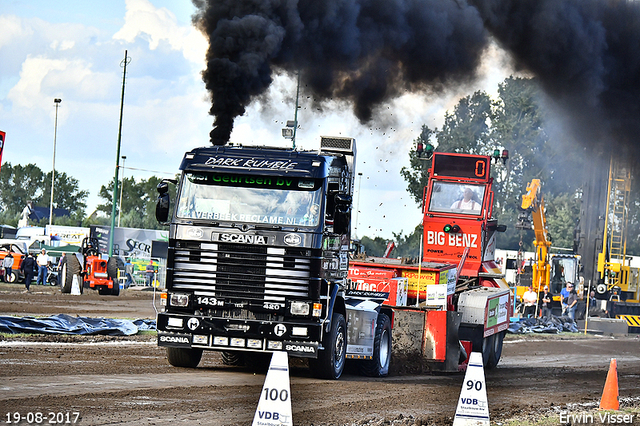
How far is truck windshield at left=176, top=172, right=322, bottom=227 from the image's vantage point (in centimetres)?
1289

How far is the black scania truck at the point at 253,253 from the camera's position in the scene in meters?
12.7

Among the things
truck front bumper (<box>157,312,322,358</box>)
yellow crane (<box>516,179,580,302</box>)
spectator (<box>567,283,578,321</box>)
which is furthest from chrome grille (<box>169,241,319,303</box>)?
spectator (<box>567,283,578,321</box>)

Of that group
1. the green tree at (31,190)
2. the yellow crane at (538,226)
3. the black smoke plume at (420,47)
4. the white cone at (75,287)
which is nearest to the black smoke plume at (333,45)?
the black smoke plume at (420,47)

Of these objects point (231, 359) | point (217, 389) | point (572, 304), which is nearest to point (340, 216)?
point (217, 389)

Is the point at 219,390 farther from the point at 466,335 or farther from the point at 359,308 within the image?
the point at 466,335

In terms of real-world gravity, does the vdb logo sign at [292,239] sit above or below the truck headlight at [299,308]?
above

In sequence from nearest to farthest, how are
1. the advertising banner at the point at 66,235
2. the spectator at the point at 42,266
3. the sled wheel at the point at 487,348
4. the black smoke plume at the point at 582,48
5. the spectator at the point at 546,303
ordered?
the sled wheel at the point at 487,348 → the black smoke plume at the point at 582,48 → the spectator at the point at 546,303 → the spectator at the point at 42,266 → the advertising banner at the point at 66,235

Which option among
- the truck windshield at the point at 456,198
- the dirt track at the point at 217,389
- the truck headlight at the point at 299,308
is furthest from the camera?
the truck windshield at the point at 456,198

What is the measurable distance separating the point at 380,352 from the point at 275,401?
8.23 metres

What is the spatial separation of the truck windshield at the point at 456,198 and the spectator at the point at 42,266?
2699 cm

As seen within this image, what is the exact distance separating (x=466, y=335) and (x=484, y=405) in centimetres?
908

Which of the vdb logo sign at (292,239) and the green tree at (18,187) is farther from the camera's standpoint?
the green tree at (18,187)

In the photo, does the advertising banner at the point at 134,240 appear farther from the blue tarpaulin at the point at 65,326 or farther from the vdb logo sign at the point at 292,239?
the vdb logo sign at the point at 292,239

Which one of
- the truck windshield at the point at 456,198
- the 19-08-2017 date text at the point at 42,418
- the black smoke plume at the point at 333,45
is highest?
the black smoke plume at the point at 333,45
